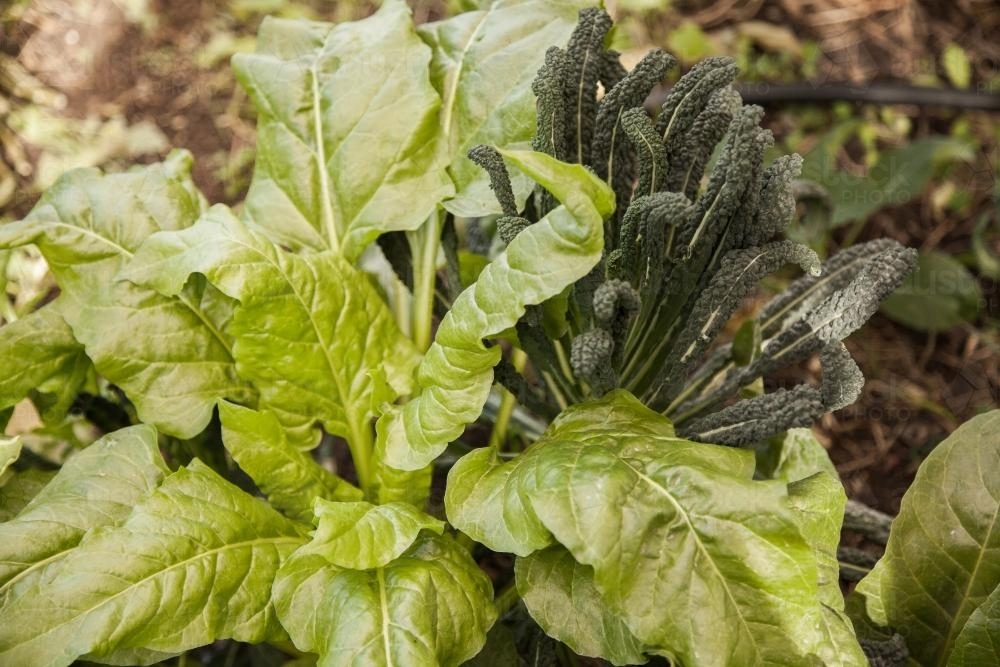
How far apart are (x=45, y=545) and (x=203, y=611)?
7.7 inches

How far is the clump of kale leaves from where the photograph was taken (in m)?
0.89

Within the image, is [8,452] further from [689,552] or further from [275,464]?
[689,552]

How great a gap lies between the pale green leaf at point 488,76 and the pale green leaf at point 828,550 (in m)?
0.50

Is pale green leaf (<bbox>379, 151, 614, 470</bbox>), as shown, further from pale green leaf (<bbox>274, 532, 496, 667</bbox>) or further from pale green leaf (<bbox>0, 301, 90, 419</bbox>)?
pale green leaf (<bbox>0, 301, 90, 419</bbox>)

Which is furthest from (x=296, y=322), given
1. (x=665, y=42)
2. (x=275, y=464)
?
(x=665, y=42)

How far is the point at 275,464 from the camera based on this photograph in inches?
41.5

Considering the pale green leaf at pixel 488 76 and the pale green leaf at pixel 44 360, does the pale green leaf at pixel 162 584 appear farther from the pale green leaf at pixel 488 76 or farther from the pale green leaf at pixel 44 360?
the pale green leaf at pixel 488 76

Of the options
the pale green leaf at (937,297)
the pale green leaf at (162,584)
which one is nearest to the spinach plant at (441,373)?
the pale green leaf at (162,584)

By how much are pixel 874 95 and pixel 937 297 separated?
0.59 metres

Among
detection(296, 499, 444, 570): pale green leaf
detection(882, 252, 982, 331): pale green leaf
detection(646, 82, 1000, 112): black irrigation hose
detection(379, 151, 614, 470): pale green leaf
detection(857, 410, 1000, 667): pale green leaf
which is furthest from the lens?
detection(646, 82, 1000, 112): black irrigation hose

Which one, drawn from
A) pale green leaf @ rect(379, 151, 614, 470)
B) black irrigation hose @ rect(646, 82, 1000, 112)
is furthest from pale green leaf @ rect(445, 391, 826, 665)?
black irrigation hose @ rect(646, 82, 1000, 112)

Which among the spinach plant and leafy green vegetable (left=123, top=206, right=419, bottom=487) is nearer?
the spinach plant

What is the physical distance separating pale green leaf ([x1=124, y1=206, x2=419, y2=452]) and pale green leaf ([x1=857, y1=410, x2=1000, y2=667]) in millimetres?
650

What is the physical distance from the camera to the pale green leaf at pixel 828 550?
2.85 feet
